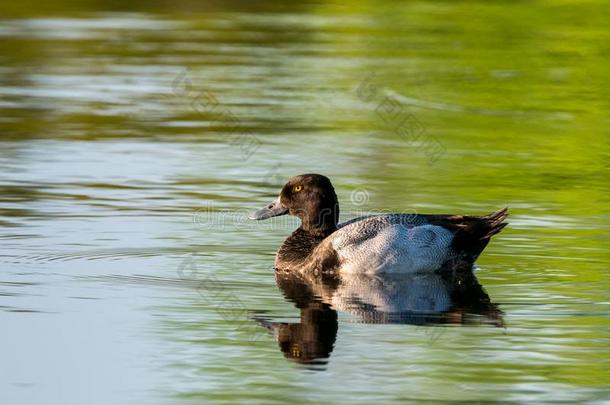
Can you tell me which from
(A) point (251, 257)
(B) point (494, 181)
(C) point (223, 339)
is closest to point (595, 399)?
(C) point (223, 339)

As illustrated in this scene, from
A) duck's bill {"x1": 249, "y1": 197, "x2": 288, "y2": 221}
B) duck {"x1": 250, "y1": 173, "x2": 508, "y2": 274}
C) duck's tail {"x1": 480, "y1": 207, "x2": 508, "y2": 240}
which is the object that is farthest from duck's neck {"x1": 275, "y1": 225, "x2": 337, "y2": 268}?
duck's tail {"x1": 480, "y1": 207, "x2": 508, "y2": 240}

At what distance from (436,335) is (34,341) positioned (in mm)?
2649

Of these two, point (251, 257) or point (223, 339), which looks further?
point (251, 257)

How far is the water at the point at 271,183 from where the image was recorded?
32.2ft

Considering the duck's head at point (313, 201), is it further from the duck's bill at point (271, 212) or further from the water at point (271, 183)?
the water at point (271, 183)

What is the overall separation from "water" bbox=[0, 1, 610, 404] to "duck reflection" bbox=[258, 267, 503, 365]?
83mm

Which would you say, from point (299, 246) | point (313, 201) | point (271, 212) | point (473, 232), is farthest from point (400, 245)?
point (271, 212)

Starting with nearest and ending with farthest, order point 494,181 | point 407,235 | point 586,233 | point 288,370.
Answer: point 288,370
point 407,235
point 586,233
point 494,181

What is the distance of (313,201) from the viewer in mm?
13758

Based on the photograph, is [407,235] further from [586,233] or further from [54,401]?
[54,401]

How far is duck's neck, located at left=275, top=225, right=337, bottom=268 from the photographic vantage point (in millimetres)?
13234

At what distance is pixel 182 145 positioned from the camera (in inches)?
778

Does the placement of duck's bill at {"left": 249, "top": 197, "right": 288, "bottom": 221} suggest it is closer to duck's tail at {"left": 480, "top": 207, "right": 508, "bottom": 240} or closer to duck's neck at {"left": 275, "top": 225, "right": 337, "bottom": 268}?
duck's neck at {"left": 275, "top": 225, "right": 337, "bottom": 268}

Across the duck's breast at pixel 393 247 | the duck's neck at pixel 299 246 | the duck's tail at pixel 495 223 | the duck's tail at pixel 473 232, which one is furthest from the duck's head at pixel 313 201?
the duck's tail at pixel 495 223
